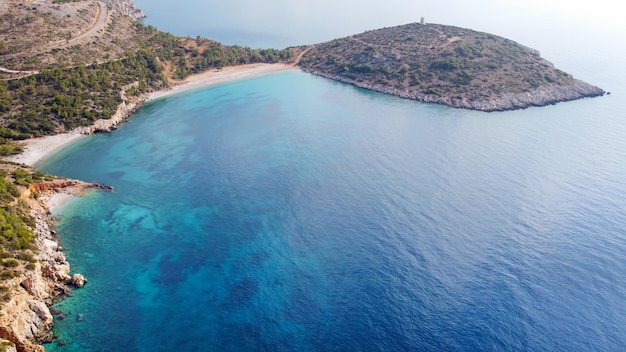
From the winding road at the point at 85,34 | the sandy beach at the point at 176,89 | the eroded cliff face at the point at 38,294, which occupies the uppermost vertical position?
the winding road at the point at 85,34

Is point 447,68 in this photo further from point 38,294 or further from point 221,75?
point 38,294

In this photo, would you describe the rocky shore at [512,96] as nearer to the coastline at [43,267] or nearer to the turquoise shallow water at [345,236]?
the turquoise shallow water at [345,236]

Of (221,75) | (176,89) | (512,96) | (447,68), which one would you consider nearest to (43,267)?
(176,89)

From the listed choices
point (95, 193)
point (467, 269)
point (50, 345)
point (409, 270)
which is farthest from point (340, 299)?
point (95, 193)

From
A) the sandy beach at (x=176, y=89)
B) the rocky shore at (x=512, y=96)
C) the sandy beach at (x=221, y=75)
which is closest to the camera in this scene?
the sandy beach at (x=176, y=89)

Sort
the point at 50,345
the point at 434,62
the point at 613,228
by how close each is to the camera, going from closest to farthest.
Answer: the point at 50,345
the point at 613,228
the point at 434,62

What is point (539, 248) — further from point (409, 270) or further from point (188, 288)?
point (188, 288)

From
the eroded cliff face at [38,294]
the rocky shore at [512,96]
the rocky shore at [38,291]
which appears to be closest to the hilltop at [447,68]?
the rocky shore at [512,96]
